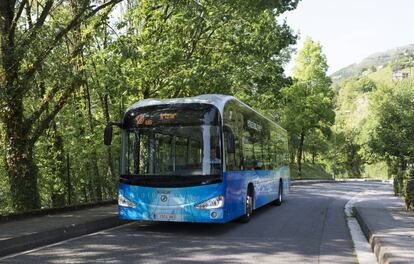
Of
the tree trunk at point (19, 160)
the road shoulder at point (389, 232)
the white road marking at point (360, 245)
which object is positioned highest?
the tree trunk at point (19, 160)

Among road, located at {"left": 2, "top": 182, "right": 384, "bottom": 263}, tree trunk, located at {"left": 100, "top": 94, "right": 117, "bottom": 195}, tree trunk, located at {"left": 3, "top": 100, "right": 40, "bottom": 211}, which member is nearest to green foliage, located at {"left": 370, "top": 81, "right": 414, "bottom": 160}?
tree trunk, located at {"left": 100, "top": 94, "right": 117, "bottom": 195}

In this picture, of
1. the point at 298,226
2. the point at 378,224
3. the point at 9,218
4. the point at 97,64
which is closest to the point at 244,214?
the point at 298,226

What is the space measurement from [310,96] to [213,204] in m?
40.3

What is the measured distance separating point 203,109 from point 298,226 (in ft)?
13.7

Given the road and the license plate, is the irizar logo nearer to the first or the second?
the license plate

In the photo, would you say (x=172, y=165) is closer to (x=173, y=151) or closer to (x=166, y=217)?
(x=173, y=151)

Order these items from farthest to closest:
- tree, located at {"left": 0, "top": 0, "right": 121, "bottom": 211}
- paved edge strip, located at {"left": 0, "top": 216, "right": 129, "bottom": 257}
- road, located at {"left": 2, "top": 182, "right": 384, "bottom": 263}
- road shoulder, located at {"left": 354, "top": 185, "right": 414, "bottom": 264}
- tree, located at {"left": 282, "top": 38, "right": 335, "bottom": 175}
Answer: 1. tree, located at {"left": 282, "top": 38, "right": 335, "bottom": 175}
2. tree, located at {"left": 0, "top": 0, "right": 121, "bottom": 211}
3. paved edge strip, located at {"left": 0, "top": 216, "right": 129, "bottom": 257}
4. road, located at {"left": 2, "top": 182, "right": 384, "bottom": 263}
5. road shoulder, located at {"left": 354, "top": 185, "right": 414, "bottom": 264}

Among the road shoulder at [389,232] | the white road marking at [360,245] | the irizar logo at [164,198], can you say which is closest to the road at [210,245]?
the white road marking at [360,245]

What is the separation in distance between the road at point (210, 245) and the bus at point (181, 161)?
55 cm

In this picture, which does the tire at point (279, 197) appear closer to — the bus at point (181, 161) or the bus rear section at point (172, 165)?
the bus at point (181, 161)

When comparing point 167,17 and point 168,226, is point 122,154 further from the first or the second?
point 167,17

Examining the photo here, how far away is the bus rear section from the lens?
10820 mm

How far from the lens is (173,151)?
11195 millimetres

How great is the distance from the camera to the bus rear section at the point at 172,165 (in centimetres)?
1082
